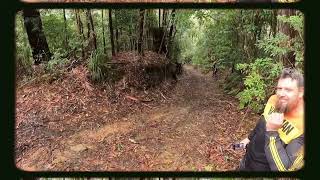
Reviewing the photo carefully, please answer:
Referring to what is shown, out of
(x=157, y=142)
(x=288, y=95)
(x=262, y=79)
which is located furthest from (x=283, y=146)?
(x=157, y=142)

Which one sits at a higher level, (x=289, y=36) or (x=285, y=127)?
(x=289, y=36)

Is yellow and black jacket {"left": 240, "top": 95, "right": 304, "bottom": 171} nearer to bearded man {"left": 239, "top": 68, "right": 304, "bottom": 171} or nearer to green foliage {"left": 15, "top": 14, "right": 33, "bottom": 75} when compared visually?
bearded man {"left": 239, "top": 68, "right": 304, "bottom": 171}

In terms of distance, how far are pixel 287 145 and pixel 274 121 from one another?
0.11m

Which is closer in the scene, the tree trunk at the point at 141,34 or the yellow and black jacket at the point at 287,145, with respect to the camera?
the yellow and black jacket at the point at 287,145

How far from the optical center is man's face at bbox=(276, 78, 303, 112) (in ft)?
4.84

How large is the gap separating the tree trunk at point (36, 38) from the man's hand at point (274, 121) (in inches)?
105

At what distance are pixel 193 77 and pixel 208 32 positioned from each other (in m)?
1.44

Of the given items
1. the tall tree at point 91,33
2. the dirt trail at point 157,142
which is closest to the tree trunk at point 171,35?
the tall tree at point 91,33

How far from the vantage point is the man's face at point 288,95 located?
4.84 ft

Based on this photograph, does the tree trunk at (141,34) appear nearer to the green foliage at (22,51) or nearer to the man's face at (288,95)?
the green foliage at (22,51)

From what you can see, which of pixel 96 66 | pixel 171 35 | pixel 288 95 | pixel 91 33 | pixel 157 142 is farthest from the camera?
pixel 171 35

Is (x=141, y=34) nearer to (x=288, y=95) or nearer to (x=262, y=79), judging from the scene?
(x=262, y=79)

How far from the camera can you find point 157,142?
3279mm
